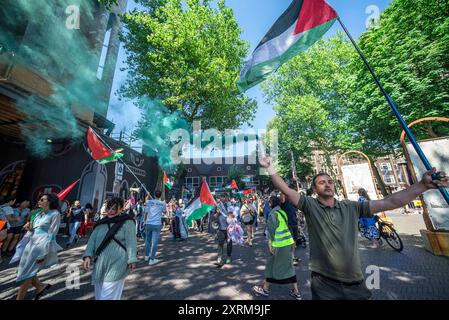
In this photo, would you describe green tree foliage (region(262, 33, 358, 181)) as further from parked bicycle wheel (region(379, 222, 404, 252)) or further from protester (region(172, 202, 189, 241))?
protester (region(172, 202, 189, 241))

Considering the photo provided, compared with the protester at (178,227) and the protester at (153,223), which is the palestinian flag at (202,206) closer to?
the protester at (153,223)

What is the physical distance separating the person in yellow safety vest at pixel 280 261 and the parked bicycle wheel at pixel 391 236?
15.9 ft

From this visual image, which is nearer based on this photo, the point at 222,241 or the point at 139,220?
the point at 222,241

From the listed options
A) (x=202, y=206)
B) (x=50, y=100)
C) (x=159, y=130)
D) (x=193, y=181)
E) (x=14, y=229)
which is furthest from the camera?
(x=193, y=181)

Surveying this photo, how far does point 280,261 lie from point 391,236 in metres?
5.30

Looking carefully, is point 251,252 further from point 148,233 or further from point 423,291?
point 423,291

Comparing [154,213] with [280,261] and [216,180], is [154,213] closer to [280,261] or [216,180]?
[280,261]

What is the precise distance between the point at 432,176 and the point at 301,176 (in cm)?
3076

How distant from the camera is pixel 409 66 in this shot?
775cm

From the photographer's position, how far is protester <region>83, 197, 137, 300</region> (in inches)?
106

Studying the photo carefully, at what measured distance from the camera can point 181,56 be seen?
44.9 ft

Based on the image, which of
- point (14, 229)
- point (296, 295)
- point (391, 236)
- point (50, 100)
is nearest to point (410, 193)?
point (296, 295)

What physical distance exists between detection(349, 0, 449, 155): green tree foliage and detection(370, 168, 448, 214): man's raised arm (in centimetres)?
791
